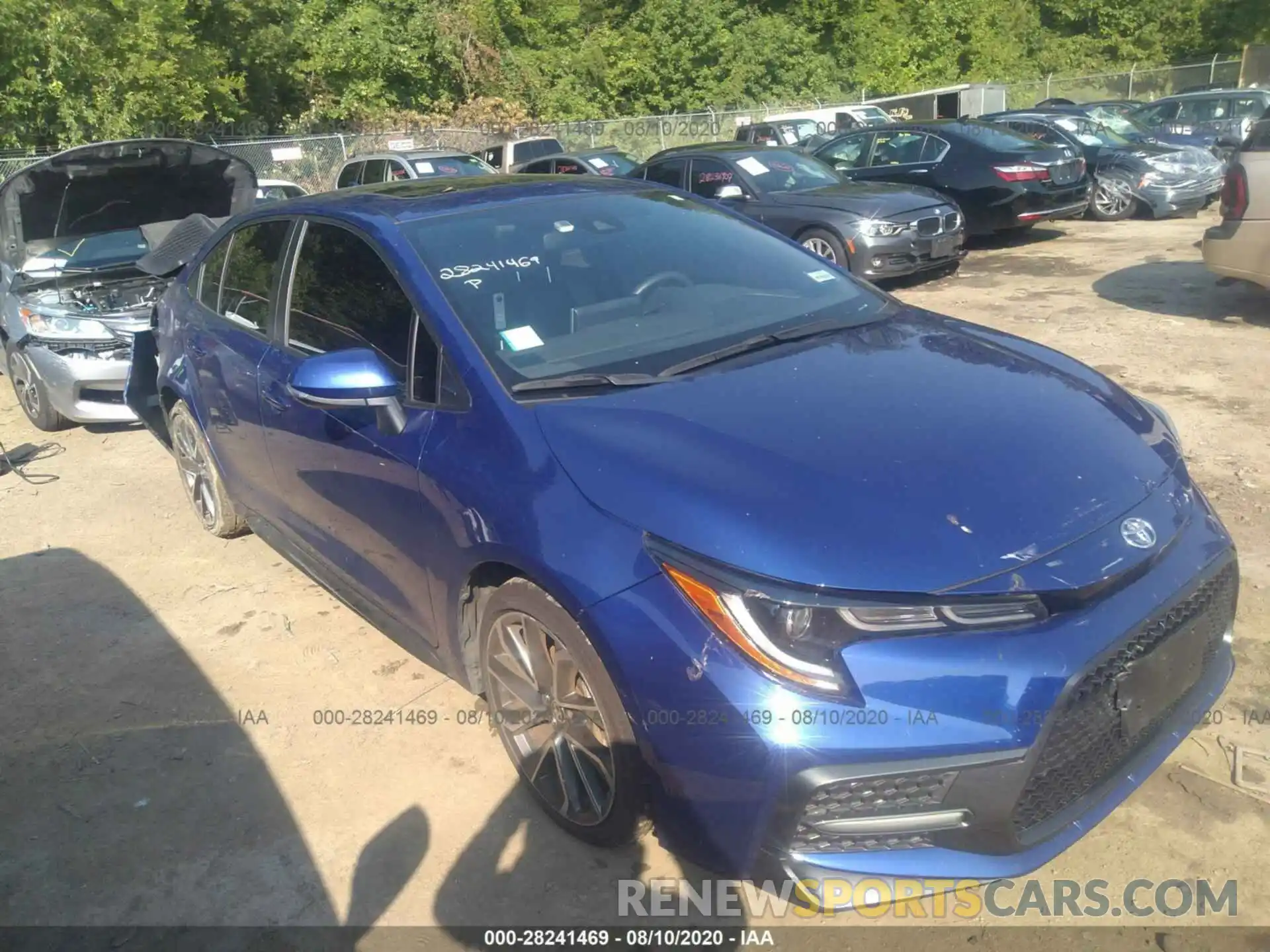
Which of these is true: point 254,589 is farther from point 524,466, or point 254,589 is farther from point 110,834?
point 524,466

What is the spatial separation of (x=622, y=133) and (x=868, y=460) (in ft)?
94.1

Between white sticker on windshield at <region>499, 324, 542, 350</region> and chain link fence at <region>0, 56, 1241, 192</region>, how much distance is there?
13.6 meters

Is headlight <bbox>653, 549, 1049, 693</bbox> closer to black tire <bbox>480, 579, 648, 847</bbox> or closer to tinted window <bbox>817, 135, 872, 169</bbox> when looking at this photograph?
black tire <bbox>480, 579, 648, 847</bbox>

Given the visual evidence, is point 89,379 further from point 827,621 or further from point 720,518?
point 827,621

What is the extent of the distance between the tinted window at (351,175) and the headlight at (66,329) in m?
10.9

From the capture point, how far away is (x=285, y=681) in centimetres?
396

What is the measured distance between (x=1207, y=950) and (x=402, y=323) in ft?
8.99

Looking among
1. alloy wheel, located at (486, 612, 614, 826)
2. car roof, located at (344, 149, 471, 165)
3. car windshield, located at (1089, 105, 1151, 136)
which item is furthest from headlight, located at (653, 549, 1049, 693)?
car windshield, located at (1089, 105, 1151, 136)

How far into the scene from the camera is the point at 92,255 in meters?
7.45

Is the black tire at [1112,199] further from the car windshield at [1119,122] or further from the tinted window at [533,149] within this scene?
the tinted window at [533,149]

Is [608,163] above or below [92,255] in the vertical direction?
below

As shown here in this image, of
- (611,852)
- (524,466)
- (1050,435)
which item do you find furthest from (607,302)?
(611,852)

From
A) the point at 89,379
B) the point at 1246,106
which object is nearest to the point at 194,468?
the point at 89,379

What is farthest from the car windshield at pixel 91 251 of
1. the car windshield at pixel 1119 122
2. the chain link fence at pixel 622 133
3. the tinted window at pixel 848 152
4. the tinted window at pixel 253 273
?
the car windshield at pixel 1119 122
